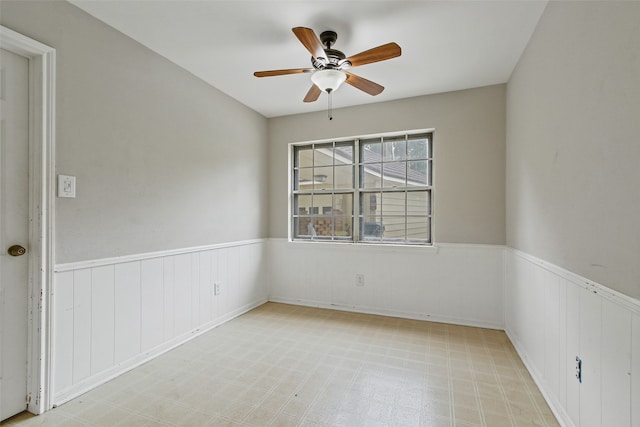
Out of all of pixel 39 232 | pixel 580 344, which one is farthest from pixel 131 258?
pixel 580 344

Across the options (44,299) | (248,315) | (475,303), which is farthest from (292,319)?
(44,299)

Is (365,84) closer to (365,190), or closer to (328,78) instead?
(328,78)

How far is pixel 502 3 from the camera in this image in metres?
1.87

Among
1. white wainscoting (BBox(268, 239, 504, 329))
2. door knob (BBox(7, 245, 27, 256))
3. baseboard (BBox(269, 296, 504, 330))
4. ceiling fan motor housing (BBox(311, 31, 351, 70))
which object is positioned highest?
ceiling fan motor housing (BBox(311, 31, 351, 70))

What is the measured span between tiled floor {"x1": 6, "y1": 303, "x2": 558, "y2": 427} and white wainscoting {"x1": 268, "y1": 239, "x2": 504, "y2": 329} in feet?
1.02

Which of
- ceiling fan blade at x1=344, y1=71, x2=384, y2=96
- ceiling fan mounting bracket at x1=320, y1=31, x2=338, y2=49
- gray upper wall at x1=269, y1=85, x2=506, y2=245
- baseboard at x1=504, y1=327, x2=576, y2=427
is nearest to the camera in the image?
baseboard at x1=504, y1=327, x2=576, y2=427

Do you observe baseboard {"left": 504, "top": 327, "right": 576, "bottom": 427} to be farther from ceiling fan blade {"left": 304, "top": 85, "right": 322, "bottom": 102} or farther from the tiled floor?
ceiling fan blade {"left": 304, "top": 85, "right": 322, "bottom": 102}

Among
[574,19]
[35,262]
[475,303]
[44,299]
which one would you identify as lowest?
[475,303]

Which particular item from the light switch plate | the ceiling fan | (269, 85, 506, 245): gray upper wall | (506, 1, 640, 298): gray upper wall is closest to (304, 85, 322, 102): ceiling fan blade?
the ceiling fan

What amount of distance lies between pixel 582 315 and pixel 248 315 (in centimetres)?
297

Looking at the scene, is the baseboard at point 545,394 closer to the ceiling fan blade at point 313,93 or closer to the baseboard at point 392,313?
the baseboard at point 392,313

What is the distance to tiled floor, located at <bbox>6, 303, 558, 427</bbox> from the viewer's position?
170 centimetres

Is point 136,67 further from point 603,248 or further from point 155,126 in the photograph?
point 603,248

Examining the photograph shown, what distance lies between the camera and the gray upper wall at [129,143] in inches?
72.6
